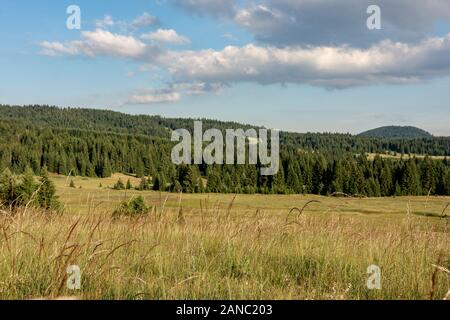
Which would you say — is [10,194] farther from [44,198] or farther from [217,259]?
[217,259]

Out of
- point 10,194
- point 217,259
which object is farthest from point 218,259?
point 10,194

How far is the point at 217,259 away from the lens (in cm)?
495

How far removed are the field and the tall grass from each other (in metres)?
0.01

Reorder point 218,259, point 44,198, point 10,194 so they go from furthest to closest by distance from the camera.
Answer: point 44,198 < point 10,194 < point 218,259

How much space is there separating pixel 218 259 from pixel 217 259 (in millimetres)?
34

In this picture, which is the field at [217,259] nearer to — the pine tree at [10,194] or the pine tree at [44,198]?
the pine tree at [10,194]

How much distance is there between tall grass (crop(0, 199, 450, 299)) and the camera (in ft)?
12.3

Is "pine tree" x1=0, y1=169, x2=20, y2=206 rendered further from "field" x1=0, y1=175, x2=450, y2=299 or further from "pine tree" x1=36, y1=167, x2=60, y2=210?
"field" x1=0, y1=175, x2=450, y2=299

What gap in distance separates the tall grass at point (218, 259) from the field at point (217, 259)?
0.04 feet

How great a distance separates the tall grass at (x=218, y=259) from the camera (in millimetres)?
3740

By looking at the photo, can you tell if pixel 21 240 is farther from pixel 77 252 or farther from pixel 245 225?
pixel 245 225

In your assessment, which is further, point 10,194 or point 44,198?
point 44,198
